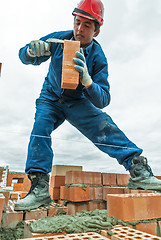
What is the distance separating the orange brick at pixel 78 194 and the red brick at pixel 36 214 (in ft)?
1.31

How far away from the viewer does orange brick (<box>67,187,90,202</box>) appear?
75.9 inches

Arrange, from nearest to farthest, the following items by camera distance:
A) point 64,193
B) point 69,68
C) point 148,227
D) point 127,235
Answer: point 127,235 < point 148,227 < point 69,68 < point 64,193

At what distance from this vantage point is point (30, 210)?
158 cm

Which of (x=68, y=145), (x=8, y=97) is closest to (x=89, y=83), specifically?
(x=68, y=145)

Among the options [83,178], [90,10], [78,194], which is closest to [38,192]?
[78,194]

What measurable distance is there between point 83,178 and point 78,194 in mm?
198

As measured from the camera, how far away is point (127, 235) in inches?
39.3

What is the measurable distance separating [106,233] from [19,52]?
189 cm

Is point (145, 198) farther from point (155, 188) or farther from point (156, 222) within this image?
point (155, 188)

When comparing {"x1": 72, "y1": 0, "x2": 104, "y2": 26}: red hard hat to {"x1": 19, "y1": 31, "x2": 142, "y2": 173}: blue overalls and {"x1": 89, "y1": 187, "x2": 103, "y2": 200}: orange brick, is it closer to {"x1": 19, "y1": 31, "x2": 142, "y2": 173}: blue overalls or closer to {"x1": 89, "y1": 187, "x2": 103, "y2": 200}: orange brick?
{"x1": 19, "y1": 31, "x2": 142, "y2": 173}: blue overalls

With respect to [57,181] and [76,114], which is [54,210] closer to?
[57,181]

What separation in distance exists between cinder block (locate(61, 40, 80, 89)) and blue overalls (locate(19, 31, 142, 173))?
45 cm

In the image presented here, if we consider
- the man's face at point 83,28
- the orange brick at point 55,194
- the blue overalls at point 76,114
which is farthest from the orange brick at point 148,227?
the man's face at point 83,28

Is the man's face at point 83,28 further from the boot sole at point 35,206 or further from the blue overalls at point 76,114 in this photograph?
the boot sole at point 35,206
